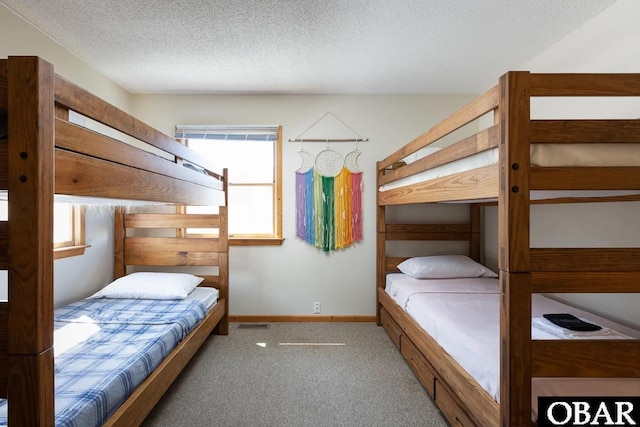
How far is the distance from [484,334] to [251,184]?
2560mm

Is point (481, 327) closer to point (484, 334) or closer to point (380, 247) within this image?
point (484, 334)

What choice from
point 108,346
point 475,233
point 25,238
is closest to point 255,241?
point 108,346

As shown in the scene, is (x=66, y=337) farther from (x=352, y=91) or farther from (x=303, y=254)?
(x=352, y=91)

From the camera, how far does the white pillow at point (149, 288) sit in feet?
8.61

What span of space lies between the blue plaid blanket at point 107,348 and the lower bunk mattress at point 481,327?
1.50m

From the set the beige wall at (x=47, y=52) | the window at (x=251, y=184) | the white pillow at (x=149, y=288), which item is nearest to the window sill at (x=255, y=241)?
the window at (x=251, y=184)

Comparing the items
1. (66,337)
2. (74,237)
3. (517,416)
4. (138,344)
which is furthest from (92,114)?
(74,237)

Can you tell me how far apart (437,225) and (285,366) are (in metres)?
2.01

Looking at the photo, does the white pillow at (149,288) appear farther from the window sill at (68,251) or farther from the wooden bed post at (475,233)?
→ the wooden bed post at (475,233)

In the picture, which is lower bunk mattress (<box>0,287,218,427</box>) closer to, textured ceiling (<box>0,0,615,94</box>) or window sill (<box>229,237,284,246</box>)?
window sill (<box>229,237,284,246</box>)

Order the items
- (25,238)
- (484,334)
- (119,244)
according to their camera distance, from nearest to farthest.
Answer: (25,238)
(484,334)
(119,244)

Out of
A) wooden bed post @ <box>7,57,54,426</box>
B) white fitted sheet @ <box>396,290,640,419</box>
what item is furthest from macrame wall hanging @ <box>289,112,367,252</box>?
wooden bed post @ <box>7,57,54,426</box>

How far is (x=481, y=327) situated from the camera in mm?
1638

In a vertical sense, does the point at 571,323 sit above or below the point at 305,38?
below
